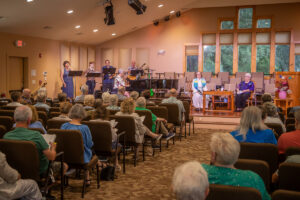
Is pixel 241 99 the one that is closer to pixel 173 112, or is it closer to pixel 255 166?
pixel 173 112

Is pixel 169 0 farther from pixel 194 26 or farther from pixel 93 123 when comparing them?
pixel 93 123

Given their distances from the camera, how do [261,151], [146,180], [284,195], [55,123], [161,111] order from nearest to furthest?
[284,195] < [261,151] < [55,123] < [146,180] < [161,111]

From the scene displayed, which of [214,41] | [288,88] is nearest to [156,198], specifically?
[288,88]

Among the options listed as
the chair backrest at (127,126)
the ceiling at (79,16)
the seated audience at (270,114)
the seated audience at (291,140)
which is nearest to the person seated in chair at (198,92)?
the ceiling at (79,16)

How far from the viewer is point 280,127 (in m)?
4.13

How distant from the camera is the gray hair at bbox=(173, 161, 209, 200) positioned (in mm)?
1461

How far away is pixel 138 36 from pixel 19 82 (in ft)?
23.3

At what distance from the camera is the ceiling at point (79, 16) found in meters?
9.95

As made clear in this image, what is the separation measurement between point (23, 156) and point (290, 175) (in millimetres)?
2167

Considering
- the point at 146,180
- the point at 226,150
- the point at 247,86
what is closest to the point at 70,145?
the point at 146,180

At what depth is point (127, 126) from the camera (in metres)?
4.89

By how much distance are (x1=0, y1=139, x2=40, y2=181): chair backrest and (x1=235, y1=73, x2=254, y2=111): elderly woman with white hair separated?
383 inches

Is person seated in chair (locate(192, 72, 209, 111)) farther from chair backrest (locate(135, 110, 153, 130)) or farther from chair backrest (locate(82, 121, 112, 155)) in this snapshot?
chair backrest (locate(82, 121, 112, 155))

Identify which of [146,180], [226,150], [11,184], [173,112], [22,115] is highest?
[22,115]
